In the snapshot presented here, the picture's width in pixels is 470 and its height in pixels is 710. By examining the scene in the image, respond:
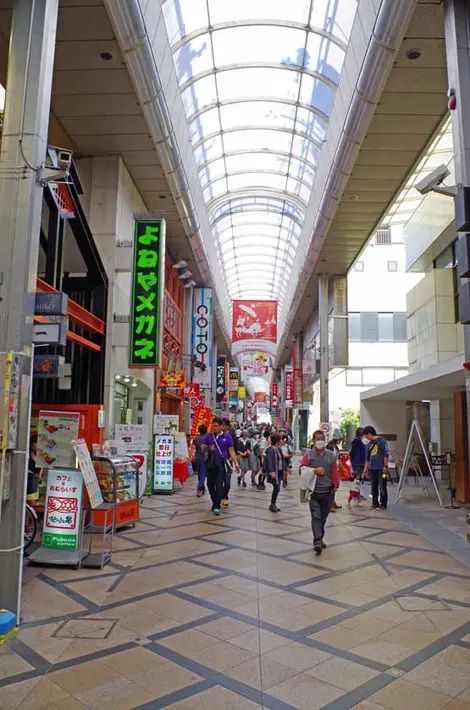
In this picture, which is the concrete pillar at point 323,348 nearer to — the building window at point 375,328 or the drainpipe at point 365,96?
the drainpipe at point 365,96

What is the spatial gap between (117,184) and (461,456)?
821cm

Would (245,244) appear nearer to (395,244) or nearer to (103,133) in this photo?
(395,244)

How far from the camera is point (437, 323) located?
16.5 meters

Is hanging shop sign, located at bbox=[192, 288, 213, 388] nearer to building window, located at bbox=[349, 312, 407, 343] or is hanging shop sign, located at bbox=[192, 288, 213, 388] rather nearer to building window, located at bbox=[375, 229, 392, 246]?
building window, located at bbox=[349, 312, 407, 343]

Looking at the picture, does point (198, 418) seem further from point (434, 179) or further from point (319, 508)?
point (434, 179)

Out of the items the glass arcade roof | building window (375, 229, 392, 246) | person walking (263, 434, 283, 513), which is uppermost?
building window (375, 229, 392, 246)

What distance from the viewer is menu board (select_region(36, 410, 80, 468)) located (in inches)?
257

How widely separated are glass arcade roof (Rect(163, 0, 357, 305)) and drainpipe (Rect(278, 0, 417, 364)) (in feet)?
5.97

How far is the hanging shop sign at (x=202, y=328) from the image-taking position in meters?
21.4

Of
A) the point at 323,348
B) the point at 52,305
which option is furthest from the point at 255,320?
the point at 52,305

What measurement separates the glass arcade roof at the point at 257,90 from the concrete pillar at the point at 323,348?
297 cm

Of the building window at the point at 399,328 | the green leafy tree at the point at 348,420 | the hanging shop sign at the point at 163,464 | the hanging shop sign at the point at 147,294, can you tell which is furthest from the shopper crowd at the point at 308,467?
the building window at the point at 399,328

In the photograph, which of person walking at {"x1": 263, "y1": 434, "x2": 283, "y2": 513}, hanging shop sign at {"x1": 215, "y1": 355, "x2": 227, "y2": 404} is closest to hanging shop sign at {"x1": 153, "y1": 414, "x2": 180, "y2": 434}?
person walking at {"x1": 263, "y1": 434, "x2": 283, "y2": 513}

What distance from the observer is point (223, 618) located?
443 cm
